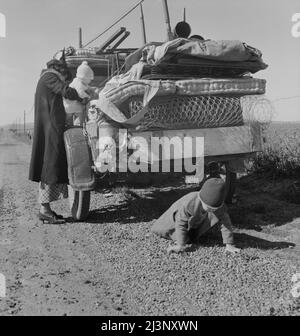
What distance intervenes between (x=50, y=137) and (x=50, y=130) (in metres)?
0.08

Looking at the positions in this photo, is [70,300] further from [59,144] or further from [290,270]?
[59,144]

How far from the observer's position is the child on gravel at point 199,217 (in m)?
4.24

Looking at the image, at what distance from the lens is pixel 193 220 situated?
4473mm

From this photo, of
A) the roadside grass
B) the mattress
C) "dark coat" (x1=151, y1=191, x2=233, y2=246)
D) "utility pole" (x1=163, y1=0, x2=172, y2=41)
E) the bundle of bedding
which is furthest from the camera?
the roadside grass

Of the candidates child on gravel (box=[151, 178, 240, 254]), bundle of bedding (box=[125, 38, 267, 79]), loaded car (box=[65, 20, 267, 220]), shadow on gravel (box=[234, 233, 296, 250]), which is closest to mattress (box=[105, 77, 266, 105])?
loaded car (box=[65, 20, 267, 220])

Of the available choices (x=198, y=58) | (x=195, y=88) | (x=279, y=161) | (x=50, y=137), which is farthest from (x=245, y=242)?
(x=279, y=161)

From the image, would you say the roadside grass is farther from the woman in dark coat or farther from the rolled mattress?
the woman in dark coat

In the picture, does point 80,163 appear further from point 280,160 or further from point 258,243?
point 280,160

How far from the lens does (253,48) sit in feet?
18.0

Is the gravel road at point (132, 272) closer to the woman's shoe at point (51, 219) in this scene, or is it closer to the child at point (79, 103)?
the woman's shoe at point (51, 219)

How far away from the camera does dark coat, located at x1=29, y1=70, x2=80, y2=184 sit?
5527 mm

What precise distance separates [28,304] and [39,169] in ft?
8.54

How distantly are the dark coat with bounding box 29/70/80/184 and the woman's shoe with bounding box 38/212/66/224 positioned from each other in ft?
1.41
